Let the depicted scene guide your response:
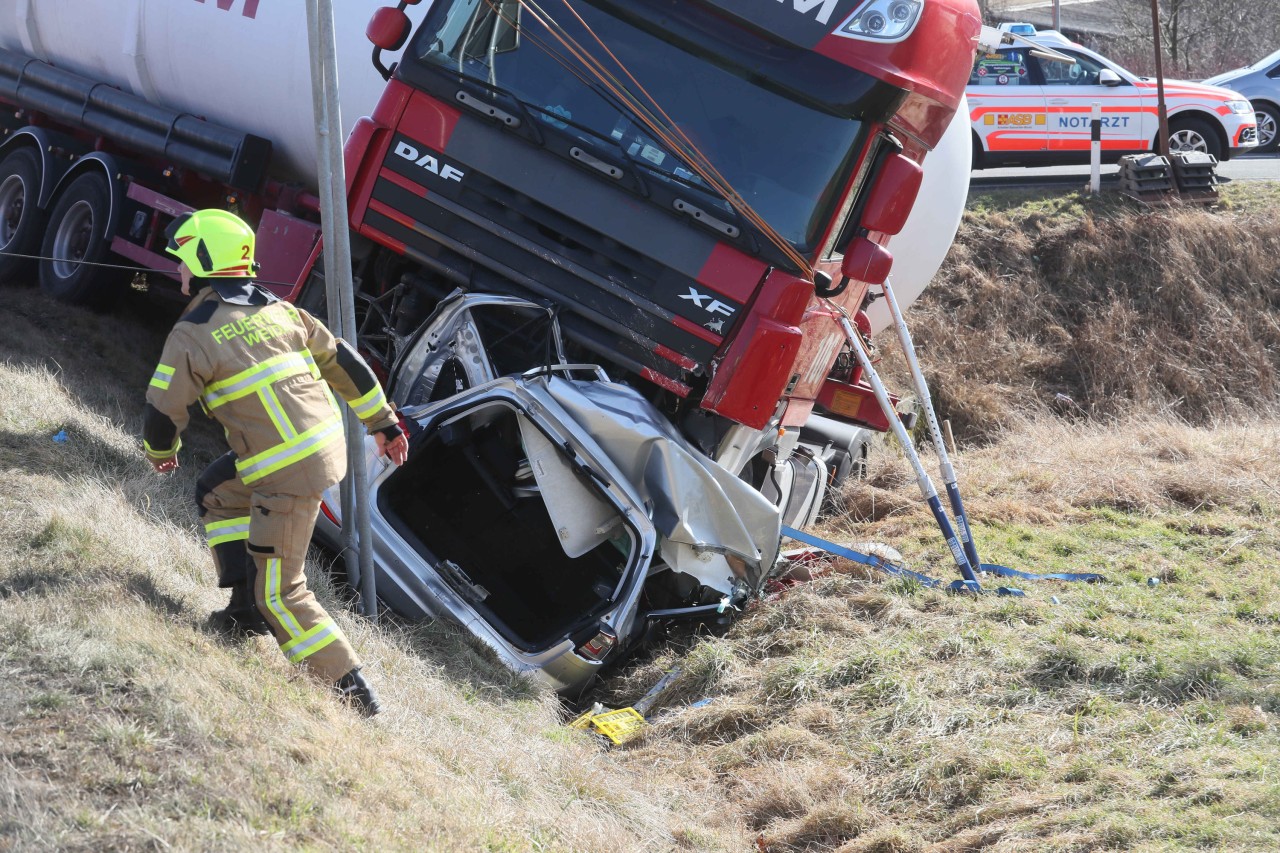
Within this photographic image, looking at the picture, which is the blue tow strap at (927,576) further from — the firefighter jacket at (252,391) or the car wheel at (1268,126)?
the car wheel at (1268,126)

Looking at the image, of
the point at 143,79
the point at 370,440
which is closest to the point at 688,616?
the point at 370,440

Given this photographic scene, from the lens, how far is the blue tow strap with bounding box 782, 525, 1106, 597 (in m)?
6.51

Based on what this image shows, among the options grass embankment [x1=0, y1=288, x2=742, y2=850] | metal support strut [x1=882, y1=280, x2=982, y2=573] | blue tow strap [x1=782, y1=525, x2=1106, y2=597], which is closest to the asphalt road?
metal support strut [x1=882, y1=280, x2=982, y2=573]

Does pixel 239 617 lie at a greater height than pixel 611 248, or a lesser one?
lesser

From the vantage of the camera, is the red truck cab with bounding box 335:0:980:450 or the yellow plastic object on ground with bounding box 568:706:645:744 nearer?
the yellow plastic object on ground with bounding box 568:706:645:744

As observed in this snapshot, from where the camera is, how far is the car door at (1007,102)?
553 inches

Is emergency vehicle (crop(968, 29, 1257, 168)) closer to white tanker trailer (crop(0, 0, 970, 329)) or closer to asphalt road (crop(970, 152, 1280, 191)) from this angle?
asphalt road (crop(970, 152, 1280, 191))

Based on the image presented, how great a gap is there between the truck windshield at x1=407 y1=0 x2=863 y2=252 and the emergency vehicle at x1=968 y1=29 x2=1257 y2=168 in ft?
28.8

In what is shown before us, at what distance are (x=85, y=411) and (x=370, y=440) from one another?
66.1 inches

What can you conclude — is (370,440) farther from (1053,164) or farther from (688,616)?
(1053,164)

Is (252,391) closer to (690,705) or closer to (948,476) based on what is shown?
(690,705)

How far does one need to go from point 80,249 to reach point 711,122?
5122 millimetres

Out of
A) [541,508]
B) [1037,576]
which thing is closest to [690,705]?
[541,508]

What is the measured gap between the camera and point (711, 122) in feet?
19.5
